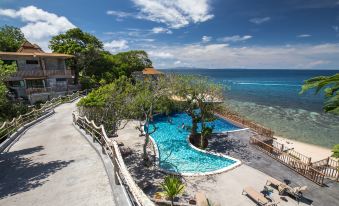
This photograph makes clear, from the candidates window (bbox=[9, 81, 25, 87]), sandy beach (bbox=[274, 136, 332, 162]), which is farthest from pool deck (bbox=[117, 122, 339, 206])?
window (bbox=[9, 81, 25, 87])

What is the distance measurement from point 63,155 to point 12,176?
2.27m

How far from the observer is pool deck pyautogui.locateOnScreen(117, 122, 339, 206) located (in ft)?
43.1

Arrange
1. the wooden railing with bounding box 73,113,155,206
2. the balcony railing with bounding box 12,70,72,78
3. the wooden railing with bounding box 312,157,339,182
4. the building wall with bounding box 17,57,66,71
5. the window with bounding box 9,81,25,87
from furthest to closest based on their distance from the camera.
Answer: the building wall with bounding box 17,57,66,71, the window with bounding box 9,81,25,87, the balcony railing with bounding box 12,70,72,78, the wooden railing with bounding box 312,157,339,182, the wooden railing with bounding box 73,113,155,206

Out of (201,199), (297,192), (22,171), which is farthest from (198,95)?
(22,171)

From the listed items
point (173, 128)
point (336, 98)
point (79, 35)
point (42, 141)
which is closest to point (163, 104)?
point (173, 128)

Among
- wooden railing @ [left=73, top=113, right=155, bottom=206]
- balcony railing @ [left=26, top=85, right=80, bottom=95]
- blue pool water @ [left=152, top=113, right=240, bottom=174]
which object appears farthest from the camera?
balcony railing @ [left=26, top=85, right=80, bottom=95]

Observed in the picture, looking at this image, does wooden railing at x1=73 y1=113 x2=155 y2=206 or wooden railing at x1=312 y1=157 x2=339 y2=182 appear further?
wooden railing at x1=312 y1=157 x2=339 y2=182

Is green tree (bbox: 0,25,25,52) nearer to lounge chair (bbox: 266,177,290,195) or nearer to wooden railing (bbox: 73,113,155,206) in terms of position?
wooden railing (bbox: 73,113,155,206)

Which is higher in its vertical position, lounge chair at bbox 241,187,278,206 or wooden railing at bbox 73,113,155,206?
wooden railing at bbox 73,113,155,206

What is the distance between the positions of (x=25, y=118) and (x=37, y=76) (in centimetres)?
1745

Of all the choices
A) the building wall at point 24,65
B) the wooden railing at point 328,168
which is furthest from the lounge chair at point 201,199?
the building wall at point 24,65

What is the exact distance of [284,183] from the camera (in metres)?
14.7

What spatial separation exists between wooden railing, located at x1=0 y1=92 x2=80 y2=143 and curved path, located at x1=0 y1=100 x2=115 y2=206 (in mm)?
2352

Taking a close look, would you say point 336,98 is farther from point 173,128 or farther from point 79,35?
point 79,35
